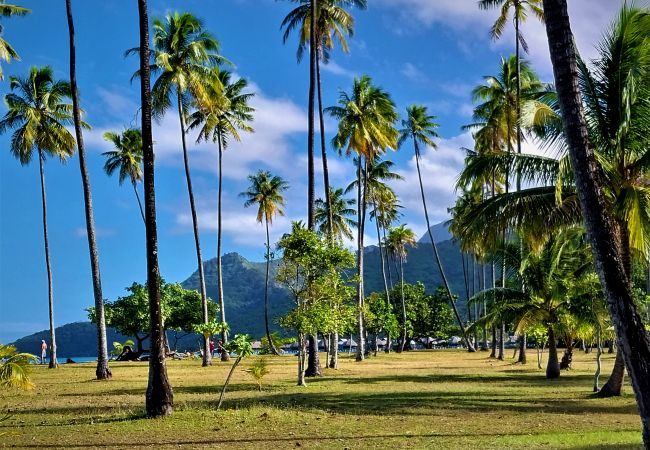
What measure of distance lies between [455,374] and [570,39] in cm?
2111

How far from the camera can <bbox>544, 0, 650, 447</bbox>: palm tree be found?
24.8ft

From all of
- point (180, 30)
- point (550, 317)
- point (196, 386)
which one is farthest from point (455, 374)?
point (180, 30)

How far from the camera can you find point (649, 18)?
13047 millimetres

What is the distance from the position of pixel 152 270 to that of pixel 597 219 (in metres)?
9.99

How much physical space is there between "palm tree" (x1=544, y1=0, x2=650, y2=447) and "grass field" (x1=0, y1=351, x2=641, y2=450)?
2.88 metres

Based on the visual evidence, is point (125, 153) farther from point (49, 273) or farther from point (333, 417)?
point (333, 417)

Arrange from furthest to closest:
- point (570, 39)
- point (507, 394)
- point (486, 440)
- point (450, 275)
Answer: point (450, 275) < point (507, 394) < point (486, 440) < point (570, 39)

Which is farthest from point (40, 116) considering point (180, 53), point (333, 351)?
point (333, 351)

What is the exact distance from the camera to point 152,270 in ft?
46.5

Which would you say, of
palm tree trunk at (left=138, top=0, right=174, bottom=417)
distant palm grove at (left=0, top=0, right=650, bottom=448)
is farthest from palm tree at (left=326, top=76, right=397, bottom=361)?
palm tree trunk at (left=138, top=0, right=174, bottom=417)

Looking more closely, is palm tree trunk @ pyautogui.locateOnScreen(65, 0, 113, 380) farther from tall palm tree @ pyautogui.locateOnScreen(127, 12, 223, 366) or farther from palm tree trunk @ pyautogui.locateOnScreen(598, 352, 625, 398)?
palm tree trunk @ pyautogui.locateOnScreen(598, 352, 625, 398)

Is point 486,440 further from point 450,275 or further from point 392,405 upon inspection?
point 450,275

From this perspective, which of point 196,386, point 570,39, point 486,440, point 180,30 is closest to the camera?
point 570,39

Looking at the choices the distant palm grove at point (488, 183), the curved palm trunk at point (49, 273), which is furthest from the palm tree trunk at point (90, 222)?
the curved palm trunk at point (49, 273)
